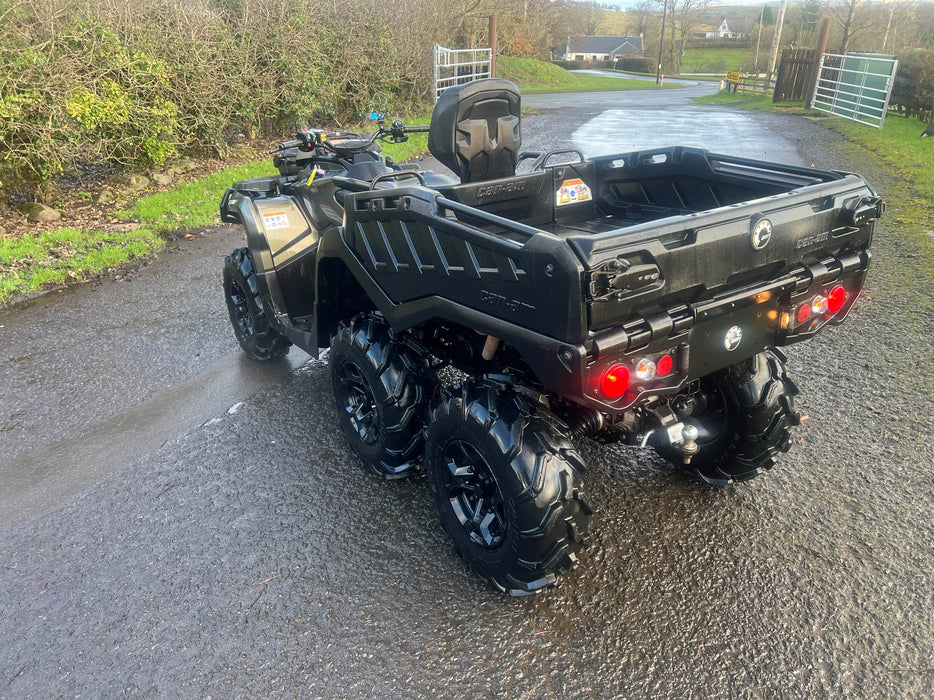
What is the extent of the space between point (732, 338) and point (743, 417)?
67cm

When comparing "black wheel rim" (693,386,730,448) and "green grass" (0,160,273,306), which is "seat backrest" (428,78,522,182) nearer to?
"black wheel rim" (693,386,730,448)

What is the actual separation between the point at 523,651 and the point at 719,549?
40.8 inches

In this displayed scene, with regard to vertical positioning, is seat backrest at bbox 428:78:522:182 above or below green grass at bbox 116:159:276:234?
above

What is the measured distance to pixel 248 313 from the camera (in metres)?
4.79

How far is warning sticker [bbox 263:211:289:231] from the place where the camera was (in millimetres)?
4199

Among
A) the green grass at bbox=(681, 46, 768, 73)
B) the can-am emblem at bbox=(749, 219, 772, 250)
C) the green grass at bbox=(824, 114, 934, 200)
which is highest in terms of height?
the can-am emblem at bbox=(749, 219, 772, 250)

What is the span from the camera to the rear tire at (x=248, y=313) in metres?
4.43

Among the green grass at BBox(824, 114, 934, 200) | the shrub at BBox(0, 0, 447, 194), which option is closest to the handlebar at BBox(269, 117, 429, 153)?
the shrub at BBox(0, 0, 447, 194)

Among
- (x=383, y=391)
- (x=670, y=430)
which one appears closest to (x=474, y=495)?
(x=383, y=391)

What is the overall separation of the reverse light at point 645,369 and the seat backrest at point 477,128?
1629 mm

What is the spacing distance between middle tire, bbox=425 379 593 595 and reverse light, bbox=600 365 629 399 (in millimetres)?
334

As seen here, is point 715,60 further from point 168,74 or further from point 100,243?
point 100,243

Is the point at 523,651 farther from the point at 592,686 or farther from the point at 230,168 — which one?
the point at 230,168

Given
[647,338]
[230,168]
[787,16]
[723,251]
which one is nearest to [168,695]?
[647,338]
